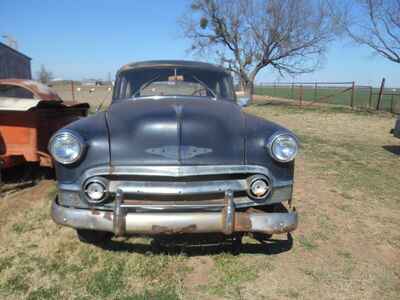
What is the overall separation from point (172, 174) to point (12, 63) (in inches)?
1041

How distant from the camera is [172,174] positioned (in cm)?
234

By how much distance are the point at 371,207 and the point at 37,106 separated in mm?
4656

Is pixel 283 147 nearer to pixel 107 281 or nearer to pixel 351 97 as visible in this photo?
pixel 107 281

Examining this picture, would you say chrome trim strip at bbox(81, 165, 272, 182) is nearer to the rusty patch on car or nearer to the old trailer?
the rusty patch on car

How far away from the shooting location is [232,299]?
241 cm

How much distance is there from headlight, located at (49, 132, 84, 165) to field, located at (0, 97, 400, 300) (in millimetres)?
1004

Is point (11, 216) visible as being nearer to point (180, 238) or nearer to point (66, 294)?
point (66, 294)

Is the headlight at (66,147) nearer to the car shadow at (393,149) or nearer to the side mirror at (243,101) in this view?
the side mirror at (243,101)

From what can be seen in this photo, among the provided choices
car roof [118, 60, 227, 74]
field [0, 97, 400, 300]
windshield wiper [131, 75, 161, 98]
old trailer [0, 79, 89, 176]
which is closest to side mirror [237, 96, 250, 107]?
car roof [118, 60, 227, 74]

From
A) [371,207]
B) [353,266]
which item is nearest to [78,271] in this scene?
[353,266]

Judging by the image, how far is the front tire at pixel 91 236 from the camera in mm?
2990

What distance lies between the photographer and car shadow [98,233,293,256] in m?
3.02

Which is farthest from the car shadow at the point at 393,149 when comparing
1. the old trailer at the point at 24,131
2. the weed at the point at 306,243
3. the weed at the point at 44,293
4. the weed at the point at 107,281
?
the weed at the point at 44,293

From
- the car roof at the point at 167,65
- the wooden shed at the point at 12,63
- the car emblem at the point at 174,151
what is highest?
the wooden shed at the point at 12,63
